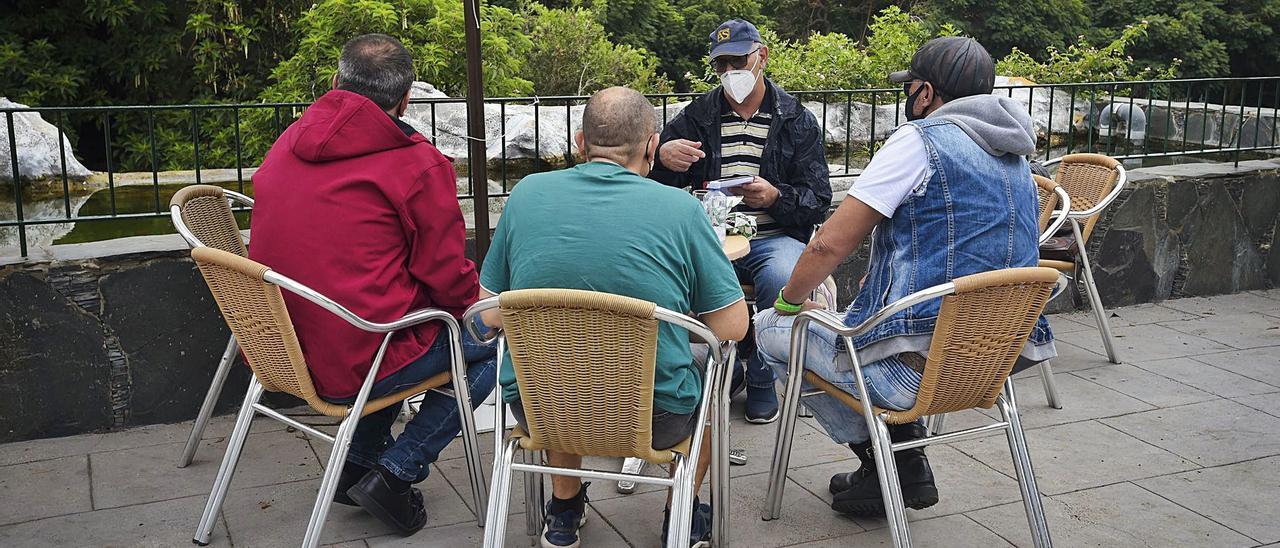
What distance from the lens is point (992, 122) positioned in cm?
284

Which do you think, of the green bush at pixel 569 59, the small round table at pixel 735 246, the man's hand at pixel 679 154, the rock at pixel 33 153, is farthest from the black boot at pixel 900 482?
the green bush at pixel 569 59

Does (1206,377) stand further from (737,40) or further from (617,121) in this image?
(617,121)

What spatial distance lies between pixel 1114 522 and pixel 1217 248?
3.41m

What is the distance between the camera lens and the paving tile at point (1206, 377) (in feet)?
14.9

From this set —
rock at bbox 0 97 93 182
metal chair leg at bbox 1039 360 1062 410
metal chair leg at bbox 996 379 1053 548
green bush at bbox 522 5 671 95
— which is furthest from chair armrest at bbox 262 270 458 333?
green bush at bbox 522 5 671 95

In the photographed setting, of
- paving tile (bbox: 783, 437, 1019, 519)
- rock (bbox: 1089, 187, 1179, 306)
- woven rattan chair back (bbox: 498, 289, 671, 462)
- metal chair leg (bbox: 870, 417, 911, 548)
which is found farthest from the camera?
rock (bbox: 1089, 187, 1179, 306)

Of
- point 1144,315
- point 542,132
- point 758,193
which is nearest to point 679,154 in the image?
point 758,193

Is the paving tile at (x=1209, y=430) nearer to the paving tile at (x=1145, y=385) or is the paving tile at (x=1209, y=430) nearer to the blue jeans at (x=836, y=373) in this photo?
the paving tile at (x=1145, y=385)

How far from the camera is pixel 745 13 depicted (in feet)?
54.8

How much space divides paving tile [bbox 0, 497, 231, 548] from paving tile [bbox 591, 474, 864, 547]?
0.92 m

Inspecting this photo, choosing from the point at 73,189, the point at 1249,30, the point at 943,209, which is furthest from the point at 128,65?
the point at 1249,30

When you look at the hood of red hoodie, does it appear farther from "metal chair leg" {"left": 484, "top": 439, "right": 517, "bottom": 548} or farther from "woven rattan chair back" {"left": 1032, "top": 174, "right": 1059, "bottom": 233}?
"woven rattan chair back" {"left": 1032, "top": 174, "right": 1059, "bottom": 233}

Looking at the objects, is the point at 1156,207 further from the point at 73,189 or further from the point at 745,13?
the point at 745,13

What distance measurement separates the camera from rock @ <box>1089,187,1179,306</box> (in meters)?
5.74
